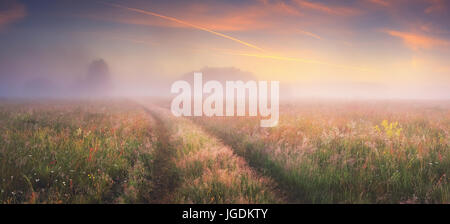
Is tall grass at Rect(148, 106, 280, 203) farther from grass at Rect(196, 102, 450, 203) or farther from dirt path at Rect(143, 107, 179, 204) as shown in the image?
grass at Rect(196, 102, 450, 203)

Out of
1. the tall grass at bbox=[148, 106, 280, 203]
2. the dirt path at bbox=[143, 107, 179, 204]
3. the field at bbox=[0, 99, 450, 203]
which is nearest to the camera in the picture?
the tall grass at bbox=[148, 106, 280, 203]

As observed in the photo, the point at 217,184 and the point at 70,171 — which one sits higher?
the point at 70,171

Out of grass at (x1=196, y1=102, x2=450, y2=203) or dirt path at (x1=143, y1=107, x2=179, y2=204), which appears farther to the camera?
dirt path at (x1=143, y1=107, x2=179, y2=204)

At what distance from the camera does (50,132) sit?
26.3 feet

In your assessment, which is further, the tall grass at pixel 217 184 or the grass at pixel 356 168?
the grass at pixel 356 168

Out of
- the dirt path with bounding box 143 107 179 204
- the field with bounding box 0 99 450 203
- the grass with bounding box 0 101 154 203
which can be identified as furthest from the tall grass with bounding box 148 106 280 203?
the grass with bounding box 0 101 154 203

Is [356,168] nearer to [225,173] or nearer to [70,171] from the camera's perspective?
[225,173]

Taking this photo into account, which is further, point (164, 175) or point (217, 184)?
point (164, 175)

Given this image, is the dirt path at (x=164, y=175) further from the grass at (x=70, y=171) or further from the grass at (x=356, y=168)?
the grass at (x=356, y=168)

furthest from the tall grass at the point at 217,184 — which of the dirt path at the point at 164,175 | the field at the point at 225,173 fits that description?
the dirt path at the point at 164,175

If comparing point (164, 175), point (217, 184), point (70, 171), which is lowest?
point (164, 175)

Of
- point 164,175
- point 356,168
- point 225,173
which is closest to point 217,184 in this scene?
point 225,173
